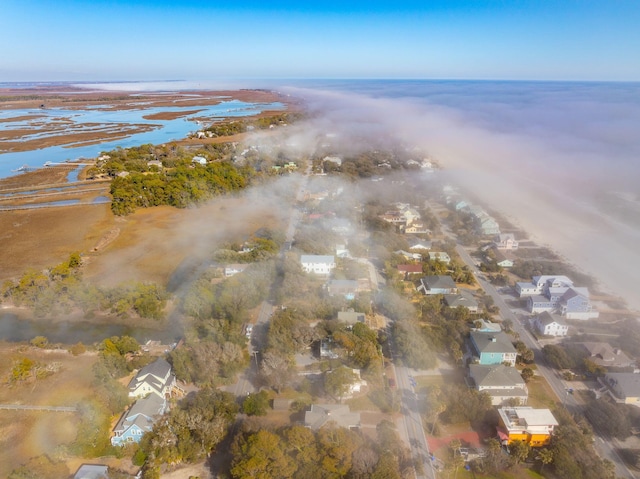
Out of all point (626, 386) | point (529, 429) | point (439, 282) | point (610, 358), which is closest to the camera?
point (529, 429)

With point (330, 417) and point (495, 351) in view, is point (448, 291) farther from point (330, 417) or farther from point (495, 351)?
point (330, 417)

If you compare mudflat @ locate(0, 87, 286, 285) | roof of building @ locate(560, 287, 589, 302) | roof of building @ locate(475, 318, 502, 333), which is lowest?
mudflat @ locate(0, 87, 286, 285)

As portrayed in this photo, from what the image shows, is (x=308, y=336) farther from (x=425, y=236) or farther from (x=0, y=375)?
(x=425, y=236)

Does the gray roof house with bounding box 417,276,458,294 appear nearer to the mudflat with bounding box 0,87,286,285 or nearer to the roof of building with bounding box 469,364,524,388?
the roof of building with bounding box 469,364,524,388

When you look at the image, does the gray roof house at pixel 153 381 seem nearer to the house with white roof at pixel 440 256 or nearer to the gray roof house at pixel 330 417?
the gray roof house at pixel 330 417

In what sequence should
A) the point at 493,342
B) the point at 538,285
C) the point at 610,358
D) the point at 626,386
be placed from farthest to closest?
the point at 538,285
the point at 493,342
the point at 610,358
the point at 626,386

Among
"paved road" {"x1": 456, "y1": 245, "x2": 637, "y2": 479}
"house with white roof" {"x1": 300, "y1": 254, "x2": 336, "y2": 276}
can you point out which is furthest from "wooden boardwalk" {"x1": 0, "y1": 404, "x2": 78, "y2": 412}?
→ "paved road" {"x1": 456, "y1": 245, "x2": 637, "y2": 479}

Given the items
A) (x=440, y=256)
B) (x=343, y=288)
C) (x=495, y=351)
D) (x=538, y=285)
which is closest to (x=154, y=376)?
(x=343, y=288)
